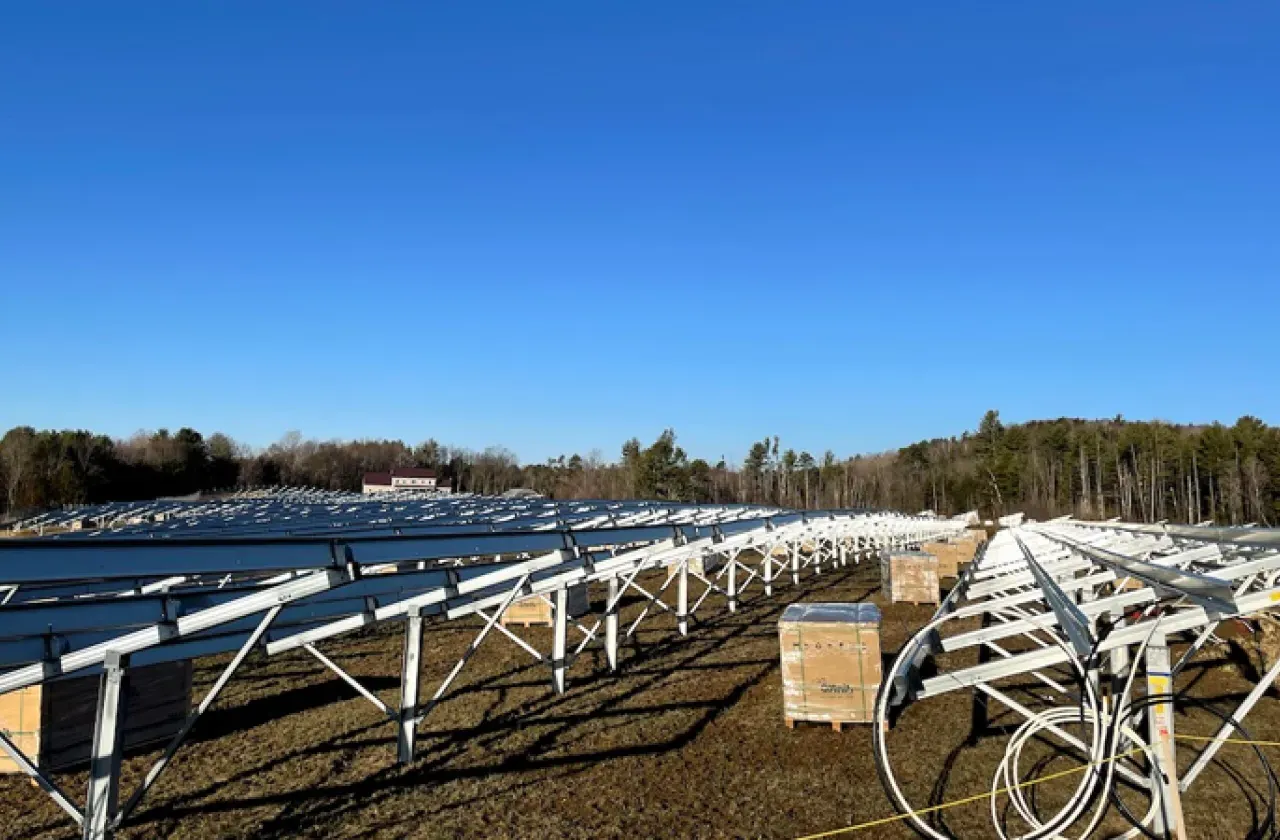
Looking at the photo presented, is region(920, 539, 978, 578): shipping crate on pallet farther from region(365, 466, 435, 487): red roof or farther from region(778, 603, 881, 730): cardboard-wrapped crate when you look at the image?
region(365, 466, 435, 487): red roof

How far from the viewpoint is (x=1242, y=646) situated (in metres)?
13.2

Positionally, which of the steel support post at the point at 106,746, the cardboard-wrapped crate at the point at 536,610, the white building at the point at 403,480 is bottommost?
the cardboard-wrapped crate at the point at 536,610

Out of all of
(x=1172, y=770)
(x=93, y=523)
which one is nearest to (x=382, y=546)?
(x=1172, y=770)

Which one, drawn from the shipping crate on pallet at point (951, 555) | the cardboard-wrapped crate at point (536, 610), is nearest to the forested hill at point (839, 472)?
the shipping crate on pallet at point (951, 555)

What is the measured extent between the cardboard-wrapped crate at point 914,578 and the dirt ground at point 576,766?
8.80 m

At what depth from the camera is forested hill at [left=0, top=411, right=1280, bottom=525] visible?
65.5 metres

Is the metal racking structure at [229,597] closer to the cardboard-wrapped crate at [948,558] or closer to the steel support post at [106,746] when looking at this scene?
the steel support post at [106,746]

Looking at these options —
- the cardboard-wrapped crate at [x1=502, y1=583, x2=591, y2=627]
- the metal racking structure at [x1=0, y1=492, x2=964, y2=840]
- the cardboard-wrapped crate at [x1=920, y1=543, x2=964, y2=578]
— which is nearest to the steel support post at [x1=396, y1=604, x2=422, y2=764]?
the metal racking structure at [x1=0, y1=492, x2=964, y2=840]

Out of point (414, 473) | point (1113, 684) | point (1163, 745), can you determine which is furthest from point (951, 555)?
point (414, 473)

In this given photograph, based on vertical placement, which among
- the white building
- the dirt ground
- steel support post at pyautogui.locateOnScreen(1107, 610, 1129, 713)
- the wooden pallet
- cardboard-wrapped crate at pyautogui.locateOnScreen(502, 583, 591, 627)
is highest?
the white building

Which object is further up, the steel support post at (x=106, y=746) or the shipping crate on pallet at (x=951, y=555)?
the steel support post at (x=106, y=746)

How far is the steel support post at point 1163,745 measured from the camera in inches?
199

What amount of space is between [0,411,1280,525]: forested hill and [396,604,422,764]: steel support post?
61.6 m

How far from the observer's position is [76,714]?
873 cm
